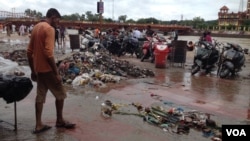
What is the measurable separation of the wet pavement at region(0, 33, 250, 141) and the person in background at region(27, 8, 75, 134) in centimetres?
48

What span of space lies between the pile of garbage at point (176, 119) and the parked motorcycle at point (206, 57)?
599 cm

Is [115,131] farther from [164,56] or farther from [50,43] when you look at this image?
[164,56]

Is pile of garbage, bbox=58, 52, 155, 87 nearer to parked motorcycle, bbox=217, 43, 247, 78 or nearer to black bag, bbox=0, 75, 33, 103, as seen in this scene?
parked motorcycle, bbox=217, 43, 247, 78

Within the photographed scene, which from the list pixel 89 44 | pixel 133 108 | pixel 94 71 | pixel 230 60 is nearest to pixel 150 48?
pixel 89 44

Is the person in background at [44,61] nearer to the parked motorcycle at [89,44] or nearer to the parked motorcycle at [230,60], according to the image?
the parked motorcycle at [230,60]

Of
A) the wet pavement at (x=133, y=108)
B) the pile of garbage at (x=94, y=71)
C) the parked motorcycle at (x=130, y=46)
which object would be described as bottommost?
the wet pavement at (x=133, y=108)

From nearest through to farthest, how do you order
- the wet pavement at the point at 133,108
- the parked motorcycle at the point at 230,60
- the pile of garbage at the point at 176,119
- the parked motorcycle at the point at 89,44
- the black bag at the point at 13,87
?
the black bag at the point at 13,87 → the wet pavement at the point at 133,108 → the pile of garbage at the point at 176,119 → the parked motorcycle at the point at 230,60 → the parked motorcycle at the point at 89,44

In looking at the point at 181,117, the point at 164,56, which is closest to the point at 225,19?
the point at 164,56

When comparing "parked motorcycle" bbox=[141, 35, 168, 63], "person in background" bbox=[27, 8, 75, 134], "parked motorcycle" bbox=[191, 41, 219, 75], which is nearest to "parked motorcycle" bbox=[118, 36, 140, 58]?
"parked motorcycle" bbox=[141, 35, 168, 63]

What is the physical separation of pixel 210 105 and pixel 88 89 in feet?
10.1

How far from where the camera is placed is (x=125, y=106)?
7164 mm

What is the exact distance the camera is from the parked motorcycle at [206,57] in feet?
41.4

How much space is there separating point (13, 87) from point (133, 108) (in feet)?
8.50

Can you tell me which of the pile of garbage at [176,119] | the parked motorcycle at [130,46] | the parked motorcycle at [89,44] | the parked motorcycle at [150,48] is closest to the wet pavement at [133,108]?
the pile of garbage at [176,119]
